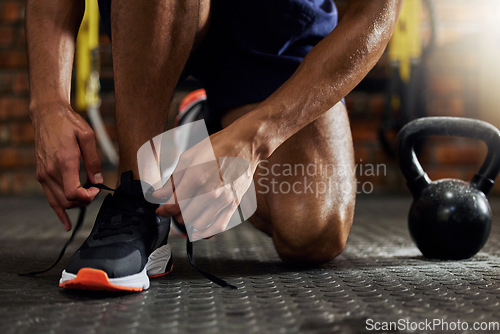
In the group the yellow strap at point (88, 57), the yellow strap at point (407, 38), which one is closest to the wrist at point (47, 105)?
the yellow strap at point (88, 57)

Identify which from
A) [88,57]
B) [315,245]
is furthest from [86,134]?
[88,57]

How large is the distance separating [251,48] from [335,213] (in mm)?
377

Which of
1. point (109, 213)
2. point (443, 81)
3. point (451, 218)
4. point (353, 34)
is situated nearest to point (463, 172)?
point (443, 81)

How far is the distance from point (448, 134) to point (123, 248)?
26.3 inches

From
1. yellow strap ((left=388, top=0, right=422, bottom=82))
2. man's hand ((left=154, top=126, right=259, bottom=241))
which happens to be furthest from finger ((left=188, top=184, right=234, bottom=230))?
yellow strap ((left=388, top=0, right=422, bottom=82))

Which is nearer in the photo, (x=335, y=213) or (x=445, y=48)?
(x=335, y=213)

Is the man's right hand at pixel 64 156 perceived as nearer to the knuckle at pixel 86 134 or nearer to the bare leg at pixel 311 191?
the knuckle at pixel 86 134

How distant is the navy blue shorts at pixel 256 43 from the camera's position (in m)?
0.98

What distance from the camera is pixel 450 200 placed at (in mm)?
925

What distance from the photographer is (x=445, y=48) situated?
2.75m

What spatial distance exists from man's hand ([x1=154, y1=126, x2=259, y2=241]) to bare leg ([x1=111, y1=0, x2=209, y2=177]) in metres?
0.18

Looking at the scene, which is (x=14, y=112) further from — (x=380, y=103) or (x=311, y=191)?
(x=311, y=191)

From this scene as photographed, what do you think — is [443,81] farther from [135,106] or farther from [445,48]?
[135,106]

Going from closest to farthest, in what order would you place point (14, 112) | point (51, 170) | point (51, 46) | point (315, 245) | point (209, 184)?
point (209, 184), point (51, 170), point (51, 46), point (315, 245), point (14, 112)
